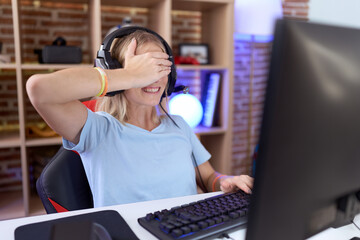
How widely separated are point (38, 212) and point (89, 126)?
1.18m

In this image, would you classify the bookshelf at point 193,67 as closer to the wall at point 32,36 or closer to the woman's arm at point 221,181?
the wall at point 32,36

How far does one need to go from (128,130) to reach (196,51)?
138 centimetres

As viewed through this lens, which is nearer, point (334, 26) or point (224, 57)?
point (334, 26)

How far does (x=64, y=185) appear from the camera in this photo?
102 centimetres

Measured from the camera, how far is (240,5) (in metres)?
2.34

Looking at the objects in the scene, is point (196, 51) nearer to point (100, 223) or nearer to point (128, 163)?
point (128, 163)

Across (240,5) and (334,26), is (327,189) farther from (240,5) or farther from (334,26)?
(240,5)

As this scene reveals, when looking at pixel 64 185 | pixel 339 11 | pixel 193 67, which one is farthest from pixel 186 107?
pixel 339 11

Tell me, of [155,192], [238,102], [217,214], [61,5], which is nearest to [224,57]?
[238,102]

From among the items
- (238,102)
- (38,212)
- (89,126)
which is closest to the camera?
(89,126)

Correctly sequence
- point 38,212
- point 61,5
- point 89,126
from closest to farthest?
point 89,126
point 38,212
point 61,5

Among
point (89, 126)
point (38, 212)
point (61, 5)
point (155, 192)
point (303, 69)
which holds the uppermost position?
point (61, 5)

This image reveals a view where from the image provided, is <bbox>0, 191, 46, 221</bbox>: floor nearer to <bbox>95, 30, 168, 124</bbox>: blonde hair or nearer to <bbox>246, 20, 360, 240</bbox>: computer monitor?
<bbox>95, 30, 168, 124</bbox>: blonde hair

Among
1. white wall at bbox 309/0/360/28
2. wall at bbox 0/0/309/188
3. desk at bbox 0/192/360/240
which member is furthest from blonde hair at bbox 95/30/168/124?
white wall at bbox 309/0/360/28
